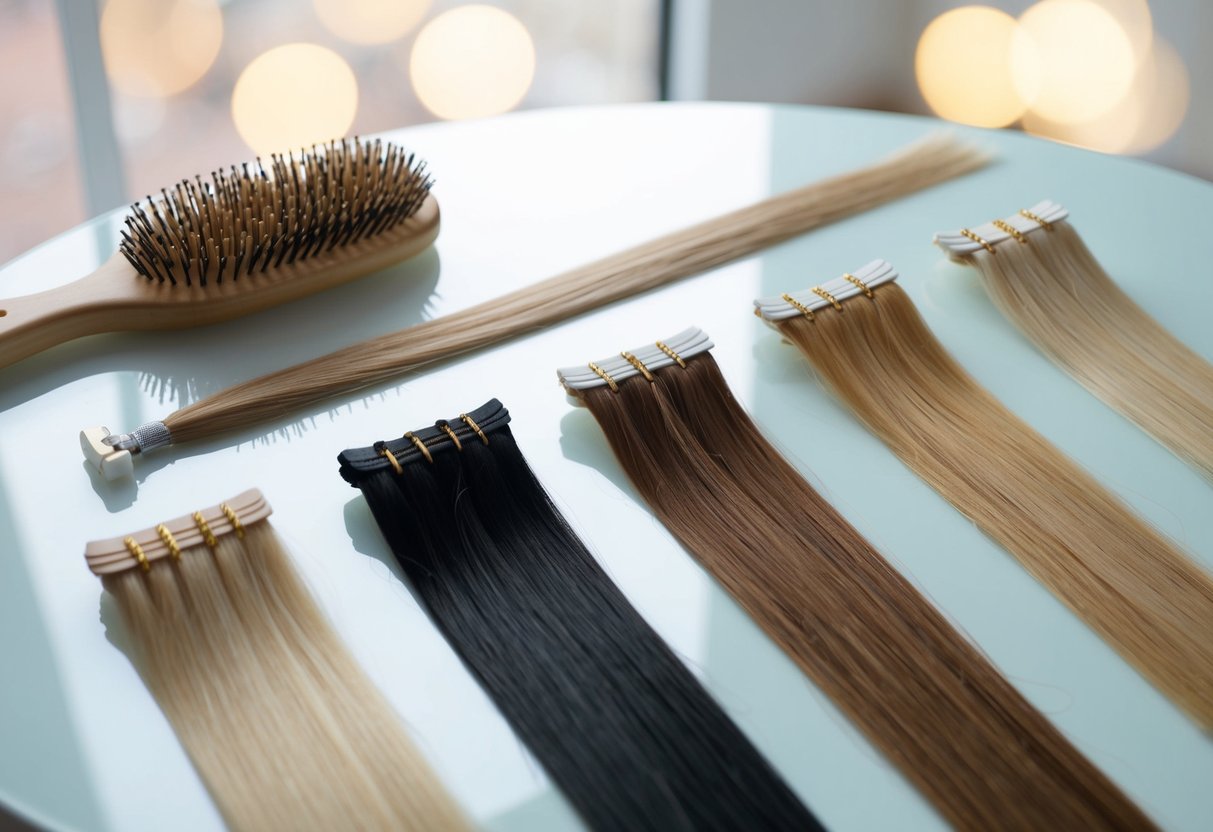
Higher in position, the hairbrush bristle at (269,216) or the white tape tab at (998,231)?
the hairbrush bristle at (269,216)

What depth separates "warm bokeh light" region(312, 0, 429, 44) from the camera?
2406mm

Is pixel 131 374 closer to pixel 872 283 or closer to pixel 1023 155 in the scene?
pixel 872 283

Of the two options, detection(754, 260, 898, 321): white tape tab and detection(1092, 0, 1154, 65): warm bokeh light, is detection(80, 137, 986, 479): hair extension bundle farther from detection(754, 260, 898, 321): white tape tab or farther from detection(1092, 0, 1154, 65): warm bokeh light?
detection(1092, 0, 1154, 65): warm bokeh light

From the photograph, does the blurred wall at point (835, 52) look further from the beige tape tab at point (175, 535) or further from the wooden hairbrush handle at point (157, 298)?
the beige tape tab at point (175, 535)

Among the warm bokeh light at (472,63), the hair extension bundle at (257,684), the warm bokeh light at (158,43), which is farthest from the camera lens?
the warm bokeh light at (472,63)

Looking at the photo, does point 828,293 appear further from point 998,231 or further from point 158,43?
point 158,43

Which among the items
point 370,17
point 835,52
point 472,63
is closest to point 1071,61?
point 835,52

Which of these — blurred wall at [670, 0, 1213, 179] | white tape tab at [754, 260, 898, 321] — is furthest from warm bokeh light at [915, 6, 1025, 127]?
white tape tab at [754, 260, 898, 321]

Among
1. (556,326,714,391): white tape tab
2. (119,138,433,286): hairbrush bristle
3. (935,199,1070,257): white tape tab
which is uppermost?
(119,138,433,286): hairbrush bristle

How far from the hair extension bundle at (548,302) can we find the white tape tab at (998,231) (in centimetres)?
14

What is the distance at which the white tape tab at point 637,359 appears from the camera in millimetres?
1009

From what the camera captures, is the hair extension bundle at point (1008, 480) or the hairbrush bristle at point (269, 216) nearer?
the hair extension bundle at point (1008, 480)

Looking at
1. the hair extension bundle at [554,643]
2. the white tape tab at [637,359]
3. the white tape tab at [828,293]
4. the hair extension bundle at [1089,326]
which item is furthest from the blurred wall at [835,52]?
the hair extension bundle at [554,643]

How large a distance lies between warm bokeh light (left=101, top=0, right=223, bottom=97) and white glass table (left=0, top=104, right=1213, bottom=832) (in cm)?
92
